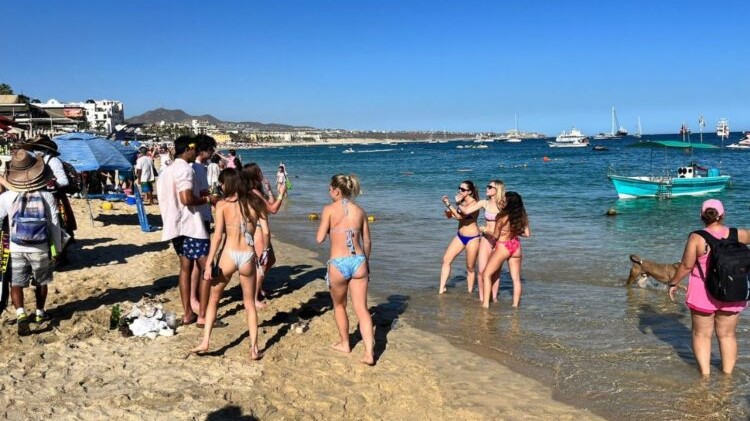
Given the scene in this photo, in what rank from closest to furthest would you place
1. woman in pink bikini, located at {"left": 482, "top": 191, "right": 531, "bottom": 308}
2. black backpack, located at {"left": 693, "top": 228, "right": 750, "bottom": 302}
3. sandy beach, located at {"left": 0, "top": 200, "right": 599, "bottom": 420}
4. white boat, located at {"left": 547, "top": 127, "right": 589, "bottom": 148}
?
sandy beach, located at {"left": 0, "top": 200, "right": 599, "bottom": 420}
black backpack, located at {"left": 693, "top": 228, "right": 750, "bottom": 302}
woman in pink bikini, located at {"left": 482, "top": 191, "right": 531, "bottom": 308}
white boat, located at {"left": 547, "top": 127, "right": 589, "bottom": 148}

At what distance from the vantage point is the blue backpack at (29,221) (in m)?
5.48

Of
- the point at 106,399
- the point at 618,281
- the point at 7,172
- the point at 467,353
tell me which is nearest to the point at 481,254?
the point at 467,353

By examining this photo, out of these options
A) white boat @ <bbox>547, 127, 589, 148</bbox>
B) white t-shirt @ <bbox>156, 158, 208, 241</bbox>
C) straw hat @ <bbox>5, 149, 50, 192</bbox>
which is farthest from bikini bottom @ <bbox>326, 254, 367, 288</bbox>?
white boat @ <bbox>547, 127, 589, 148</bbox>

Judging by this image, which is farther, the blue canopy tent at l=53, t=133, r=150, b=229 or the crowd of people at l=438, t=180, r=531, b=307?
the blue canopy tent at l=53, t=133, r=150, b=229

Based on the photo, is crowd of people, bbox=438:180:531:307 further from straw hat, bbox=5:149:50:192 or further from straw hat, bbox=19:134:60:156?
straw hat, bbox=19:134:60:156

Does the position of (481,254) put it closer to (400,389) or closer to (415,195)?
(400,389)

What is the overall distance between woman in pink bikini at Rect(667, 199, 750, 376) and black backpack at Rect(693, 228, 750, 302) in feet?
0.27

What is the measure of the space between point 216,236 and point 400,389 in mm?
1961

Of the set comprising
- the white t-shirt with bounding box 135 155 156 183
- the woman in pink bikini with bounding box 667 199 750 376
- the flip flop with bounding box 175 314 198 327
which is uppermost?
the white t-shirt with bounding box 135 155 156 183

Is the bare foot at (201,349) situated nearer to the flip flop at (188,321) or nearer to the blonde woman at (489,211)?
the flip flop at (188,321)

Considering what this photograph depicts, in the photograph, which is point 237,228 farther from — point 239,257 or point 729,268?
point 729,268

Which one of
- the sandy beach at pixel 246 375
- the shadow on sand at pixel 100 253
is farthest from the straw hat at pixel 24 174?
the shadow on sand at pixel 100 253

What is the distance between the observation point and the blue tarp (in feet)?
39.7

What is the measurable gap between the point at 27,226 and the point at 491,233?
16.2 ft
